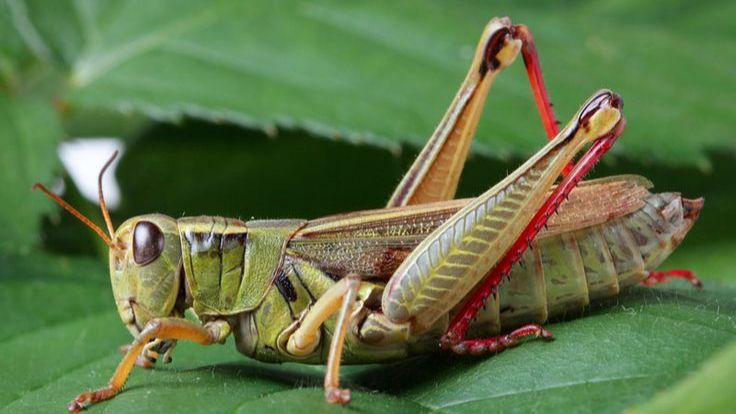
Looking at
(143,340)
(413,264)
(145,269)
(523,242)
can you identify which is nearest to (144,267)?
(145,269)

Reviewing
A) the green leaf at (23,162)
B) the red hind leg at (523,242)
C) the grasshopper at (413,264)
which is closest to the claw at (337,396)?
the grasshopper at (413,264)

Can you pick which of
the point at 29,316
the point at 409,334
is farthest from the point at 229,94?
the point at 409,334

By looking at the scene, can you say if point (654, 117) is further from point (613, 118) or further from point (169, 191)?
point (169, 191)

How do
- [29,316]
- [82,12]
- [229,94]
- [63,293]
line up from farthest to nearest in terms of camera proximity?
[82,12]
[229,94]
[63,293]
[29,316]

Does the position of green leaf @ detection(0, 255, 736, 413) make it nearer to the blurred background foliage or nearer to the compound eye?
the blurred background foliage

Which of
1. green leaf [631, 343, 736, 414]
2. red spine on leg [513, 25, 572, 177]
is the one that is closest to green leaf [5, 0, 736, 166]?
red spine on leg [513, 25, 572, 177]
